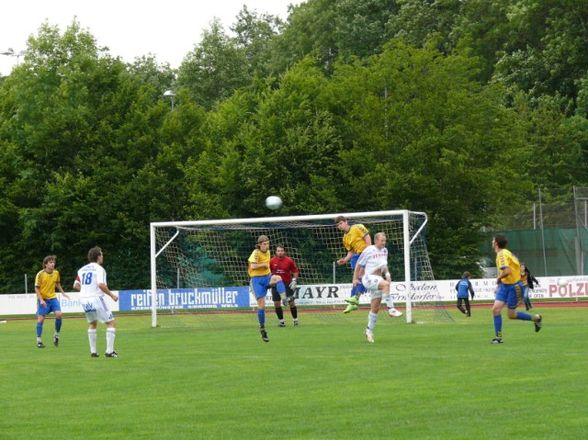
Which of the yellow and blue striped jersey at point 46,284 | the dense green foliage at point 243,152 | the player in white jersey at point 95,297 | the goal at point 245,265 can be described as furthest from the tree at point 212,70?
the player in white jersey at point 95,297

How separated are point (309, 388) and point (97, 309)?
7348mm

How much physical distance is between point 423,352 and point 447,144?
36385mm

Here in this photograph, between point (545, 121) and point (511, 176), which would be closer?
point (511, 176)

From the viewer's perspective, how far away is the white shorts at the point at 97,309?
66.9 ft

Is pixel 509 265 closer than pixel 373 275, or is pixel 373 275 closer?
pixel 509 265

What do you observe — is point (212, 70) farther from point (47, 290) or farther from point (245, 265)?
point (47, 290)

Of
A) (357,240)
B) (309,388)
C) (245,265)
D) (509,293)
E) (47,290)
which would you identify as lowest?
(309,388)

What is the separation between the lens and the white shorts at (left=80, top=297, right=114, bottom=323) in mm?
20391

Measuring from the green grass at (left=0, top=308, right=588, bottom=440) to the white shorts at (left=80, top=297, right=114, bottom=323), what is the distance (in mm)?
700

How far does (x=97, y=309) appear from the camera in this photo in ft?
67.0

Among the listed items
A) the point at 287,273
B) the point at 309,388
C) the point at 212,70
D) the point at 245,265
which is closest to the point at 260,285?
the point at 287,273

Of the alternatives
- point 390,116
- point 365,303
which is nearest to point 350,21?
point 390,116

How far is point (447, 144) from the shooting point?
2144 inches

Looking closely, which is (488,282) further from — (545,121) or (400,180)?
(545,121)
